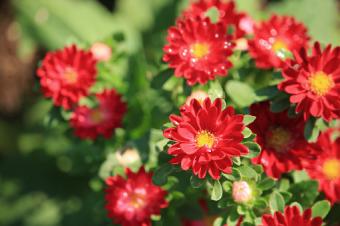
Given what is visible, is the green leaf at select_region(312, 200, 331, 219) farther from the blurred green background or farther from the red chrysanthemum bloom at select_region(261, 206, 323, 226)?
the blurred green background

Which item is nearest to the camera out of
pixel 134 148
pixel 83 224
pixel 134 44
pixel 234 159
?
pixel 234 159

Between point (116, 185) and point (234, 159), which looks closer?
point (234, 159)

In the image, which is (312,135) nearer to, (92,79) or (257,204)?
(257,204)

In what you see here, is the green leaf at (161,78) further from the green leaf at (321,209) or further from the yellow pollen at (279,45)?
the green leaf at (321,209)

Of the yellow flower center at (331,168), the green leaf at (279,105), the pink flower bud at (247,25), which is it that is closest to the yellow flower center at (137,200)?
the green leaf at (279,105)

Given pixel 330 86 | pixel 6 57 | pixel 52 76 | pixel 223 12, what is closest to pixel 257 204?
pixel 330 86

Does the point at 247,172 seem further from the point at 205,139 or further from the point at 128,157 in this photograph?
the point at 128,157
